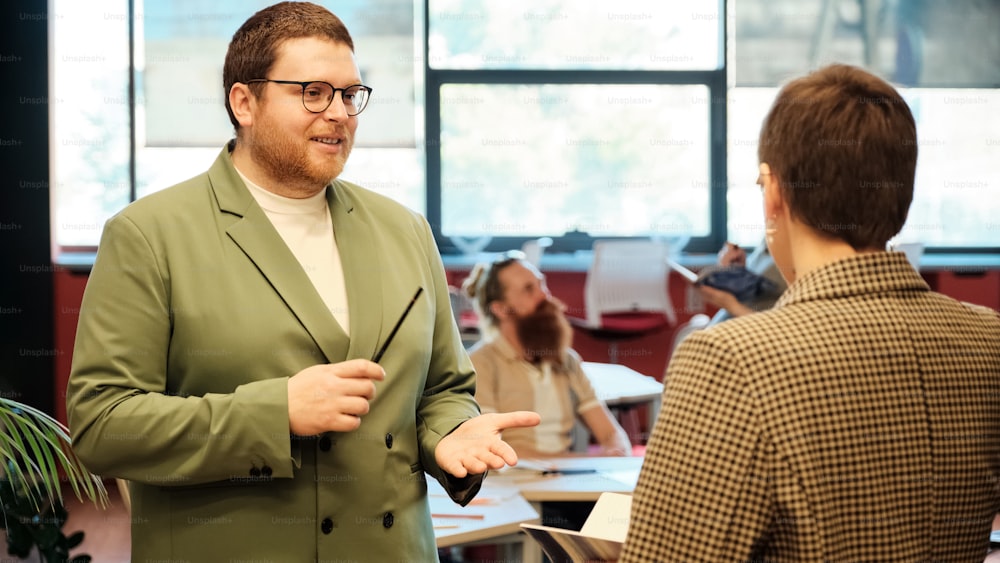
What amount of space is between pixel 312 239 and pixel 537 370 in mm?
2597

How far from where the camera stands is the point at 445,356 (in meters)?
1.80

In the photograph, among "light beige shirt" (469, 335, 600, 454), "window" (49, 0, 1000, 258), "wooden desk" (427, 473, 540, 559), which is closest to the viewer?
"wooden desk" (427, 473, 540, 559)

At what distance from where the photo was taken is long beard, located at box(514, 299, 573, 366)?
13.9ft

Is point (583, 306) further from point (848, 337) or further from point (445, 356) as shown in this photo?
point (848, 337)

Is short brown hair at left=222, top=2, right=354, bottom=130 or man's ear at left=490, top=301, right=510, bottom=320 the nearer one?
short brown hair at left=222, top=2, right=354, bottom=130

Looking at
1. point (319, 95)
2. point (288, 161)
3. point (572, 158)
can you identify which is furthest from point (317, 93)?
point (572, 158)

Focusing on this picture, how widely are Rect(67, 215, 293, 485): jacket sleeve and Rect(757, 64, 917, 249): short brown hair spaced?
30.2 inches

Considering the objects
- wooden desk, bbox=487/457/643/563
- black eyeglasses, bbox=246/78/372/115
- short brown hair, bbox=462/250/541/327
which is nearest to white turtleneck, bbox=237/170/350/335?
black eyeglasses, bbox=246/78/372/115

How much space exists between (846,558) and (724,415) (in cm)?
20

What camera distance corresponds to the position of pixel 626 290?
6773 millimetres

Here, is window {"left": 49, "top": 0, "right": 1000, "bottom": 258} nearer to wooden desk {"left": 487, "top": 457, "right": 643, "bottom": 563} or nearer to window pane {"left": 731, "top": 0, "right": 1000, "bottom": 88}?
window pane {"left": 731, "top": 0, "right": 1000, "bottom": 88}

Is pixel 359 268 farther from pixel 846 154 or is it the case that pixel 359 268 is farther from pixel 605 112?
pixel 605 112

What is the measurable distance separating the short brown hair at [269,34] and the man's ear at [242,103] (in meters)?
0.01

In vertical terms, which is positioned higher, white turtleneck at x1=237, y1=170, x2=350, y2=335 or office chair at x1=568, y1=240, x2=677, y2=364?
white turtleneck at x1=237, y1=170, x2=350, y2=335
